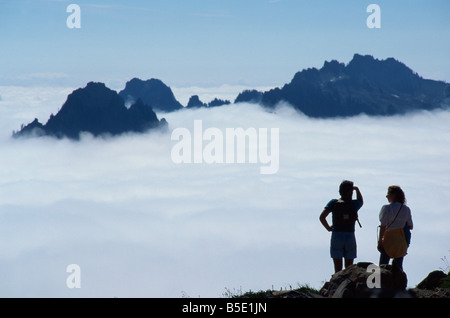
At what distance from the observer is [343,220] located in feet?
38.4

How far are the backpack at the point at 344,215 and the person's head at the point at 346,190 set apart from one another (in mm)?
118

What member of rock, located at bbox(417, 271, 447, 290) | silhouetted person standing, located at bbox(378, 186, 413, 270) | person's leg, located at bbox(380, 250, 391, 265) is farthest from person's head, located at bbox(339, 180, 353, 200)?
rock, located at bbox(417, 271, 447, 290)

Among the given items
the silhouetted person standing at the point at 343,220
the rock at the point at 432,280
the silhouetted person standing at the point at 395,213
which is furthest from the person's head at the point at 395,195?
the rock at the point at 432,280

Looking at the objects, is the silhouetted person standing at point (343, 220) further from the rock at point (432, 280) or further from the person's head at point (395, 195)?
the rock at point (432, 280)

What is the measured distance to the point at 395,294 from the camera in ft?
23.9

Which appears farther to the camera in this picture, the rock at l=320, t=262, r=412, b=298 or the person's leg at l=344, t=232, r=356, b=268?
the person's leg at l=344, t=232, r=356, b=268

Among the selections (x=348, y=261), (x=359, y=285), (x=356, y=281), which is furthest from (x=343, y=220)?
(x=359, y=285)

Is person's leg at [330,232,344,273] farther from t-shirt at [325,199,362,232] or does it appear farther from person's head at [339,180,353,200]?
person's head at [339,180,353,200]

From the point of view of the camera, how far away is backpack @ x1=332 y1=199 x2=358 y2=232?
11.6m

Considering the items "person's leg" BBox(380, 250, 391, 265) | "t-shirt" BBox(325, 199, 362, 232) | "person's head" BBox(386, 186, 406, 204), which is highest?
"person's head" BBox(386, 186, 406, 204)
